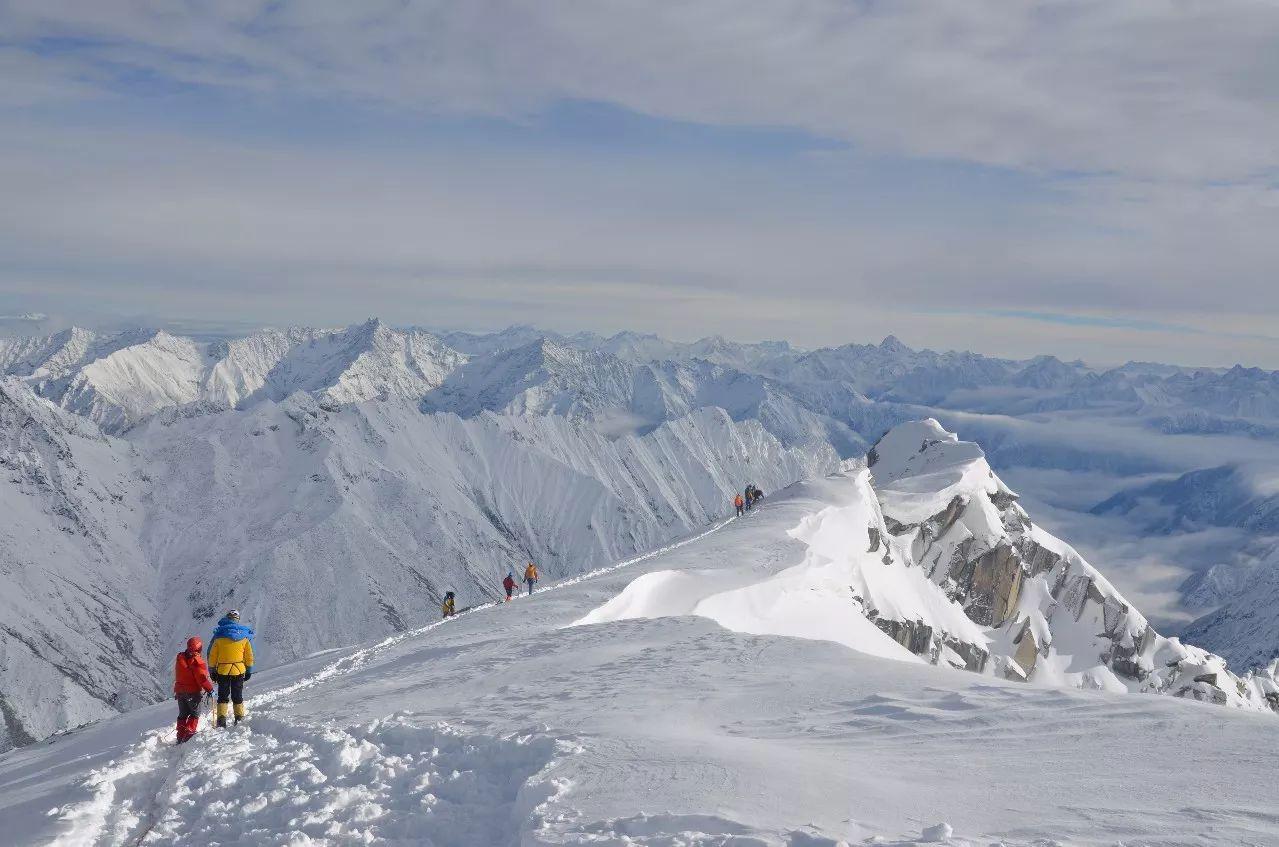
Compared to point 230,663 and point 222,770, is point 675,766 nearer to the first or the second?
point 222,770

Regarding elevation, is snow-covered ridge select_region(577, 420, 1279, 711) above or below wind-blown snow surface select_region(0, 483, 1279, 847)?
below

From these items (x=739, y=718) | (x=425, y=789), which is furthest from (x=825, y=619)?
(x=425, y=789)

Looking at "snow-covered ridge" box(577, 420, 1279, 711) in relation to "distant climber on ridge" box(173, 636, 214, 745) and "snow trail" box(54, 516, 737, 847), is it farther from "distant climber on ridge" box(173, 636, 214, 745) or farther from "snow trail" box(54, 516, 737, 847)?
"distant climber on ridge" box(173, 636, 214, 745)

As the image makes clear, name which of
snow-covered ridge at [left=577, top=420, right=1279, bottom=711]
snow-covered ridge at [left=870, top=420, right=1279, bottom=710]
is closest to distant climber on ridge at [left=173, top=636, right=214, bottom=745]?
snow-covered ridge at [left=577, top=420, right=1279, bottom=711]

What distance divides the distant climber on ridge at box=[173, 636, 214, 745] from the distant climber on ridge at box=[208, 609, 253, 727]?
31cm

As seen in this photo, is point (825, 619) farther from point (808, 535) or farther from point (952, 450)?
point (952, 450)

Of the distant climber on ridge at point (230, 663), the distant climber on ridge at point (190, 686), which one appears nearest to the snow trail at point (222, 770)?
the distant climber on ridge at point (190, 686)

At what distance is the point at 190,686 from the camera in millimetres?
16141

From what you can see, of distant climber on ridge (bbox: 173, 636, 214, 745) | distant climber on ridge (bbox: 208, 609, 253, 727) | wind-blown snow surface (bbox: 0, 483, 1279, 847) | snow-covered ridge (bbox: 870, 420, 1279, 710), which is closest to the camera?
wind-blown snow surface (bbox: 0, 483, 1279, 847)

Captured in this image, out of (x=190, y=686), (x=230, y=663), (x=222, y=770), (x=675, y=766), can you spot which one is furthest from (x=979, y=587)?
(x=222, y=770)

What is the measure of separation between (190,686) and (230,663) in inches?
32.8

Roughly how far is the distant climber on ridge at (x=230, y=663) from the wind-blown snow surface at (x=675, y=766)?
2.41 ft

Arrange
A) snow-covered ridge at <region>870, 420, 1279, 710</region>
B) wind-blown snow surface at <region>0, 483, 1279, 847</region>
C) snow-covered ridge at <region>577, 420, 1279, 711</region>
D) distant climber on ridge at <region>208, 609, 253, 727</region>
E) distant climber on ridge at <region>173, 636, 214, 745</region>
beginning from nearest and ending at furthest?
wind-blown snow surface at <region>0, 483, 1279, 847</region>, distant climber on ridge at <region>173, 636, 214, 745</region>, distant climber on ridge at <region>208, 609, 253, 727</region>, snow-covered ridge at <region>577, 420, 1279, 711</region>, snow-covered ridge at <region>870, 420, 1279, 710</region>

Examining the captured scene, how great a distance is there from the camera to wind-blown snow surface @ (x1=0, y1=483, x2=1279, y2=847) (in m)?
10.5
